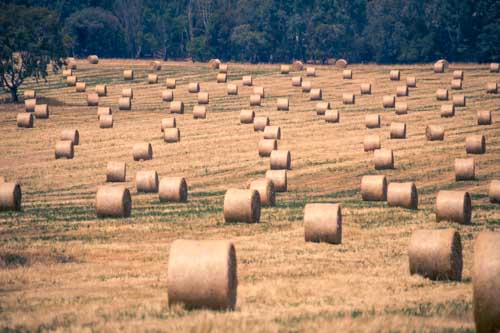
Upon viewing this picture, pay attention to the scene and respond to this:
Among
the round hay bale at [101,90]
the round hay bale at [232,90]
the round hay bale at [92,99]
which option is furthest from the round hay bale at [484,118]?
the round hay bale at [101,90]

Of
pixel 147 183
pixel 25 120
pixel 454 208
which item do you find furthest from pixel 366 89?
pixel 454 208

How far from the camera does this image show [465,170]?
38.0 m

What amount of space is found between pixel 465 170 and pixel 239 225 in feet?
43.1

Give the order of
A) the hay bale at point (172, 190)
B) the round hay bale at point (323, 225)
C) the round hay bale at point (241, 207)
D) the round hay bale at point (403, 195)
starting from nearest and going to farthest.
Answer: the round hay bale at point (323, 225), the round hay bale at point (241, 207), the round hay bale at point (403, 195), the hay bale at point (172, 190)

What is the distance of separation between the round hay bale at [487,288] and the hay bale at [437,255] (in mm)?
4693

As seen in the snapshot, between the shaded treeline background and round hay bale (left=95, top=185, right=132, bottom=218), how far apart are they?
65757 mm

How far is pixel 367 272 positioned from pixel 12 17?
49903mm

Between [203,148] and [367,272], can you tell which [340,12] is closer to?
[203,148]

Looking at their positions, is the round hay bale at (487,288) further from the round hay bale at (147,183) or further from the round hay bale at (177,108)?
the round hay bale at (177,108)

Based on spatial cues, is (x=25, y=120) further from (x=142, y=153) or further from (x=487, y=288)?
(x=487, y=288)

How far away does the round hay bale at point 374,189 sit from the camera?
3319 centimetres

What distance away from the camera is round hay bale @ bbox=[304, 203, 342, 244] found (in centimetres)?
2472

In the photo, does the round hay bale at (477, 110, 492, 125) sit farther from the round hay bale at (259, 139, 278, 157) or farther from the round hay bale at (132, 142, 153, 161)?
the round hay bale at (132, 142, 153, 161)

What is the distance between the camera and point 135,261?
2266 cm
